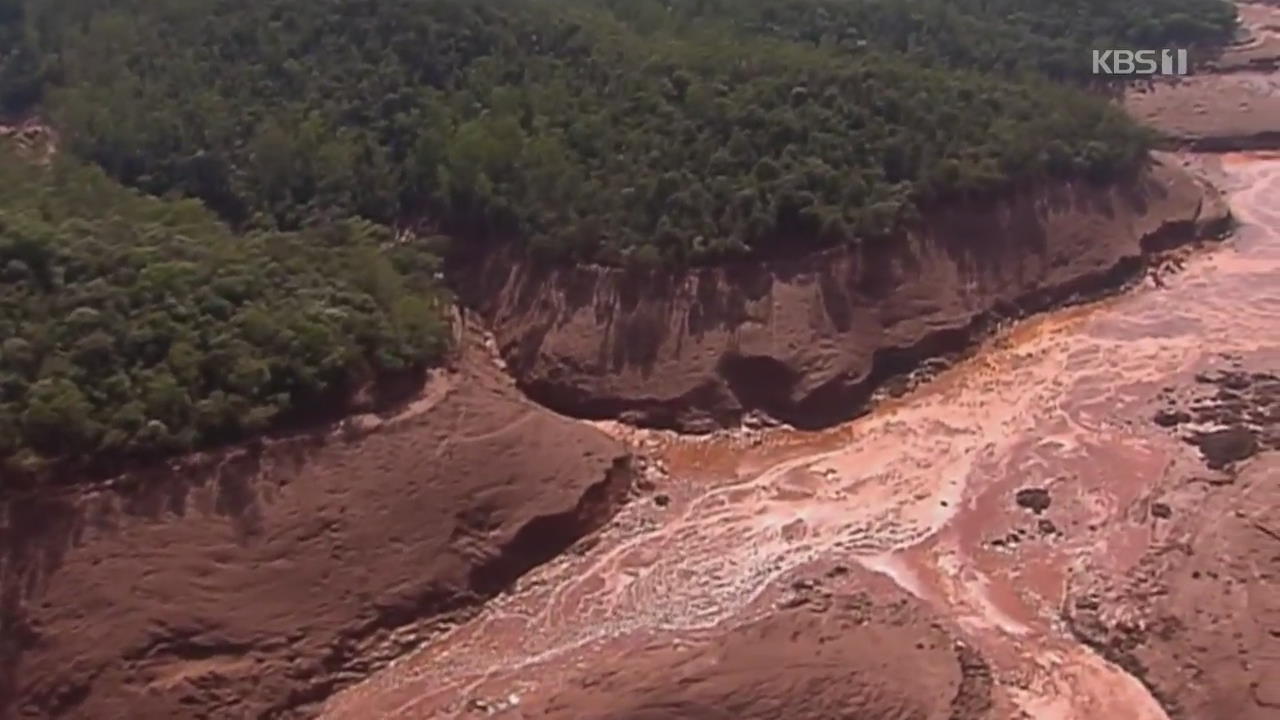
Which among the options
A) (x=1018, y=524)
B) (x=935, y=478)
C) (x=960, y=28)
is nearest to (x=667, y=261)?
(x=935, y=478)

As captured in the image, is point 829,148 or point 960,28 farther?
point 960,28

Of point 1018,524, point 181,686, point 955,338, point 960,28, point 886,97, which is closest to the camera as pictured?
point 181,686

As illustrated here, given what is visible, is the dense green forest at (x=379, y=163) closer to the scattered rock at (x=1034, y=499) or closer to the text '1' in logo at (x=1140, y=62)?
the text '1' in logo at (x=1140, y=62)

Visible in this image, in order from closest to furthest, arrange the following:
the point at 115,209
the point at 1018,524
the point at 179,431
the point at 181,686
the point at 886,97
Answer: the point at 181,686 → the point at 179,431 → the point at 1018,524 → the point at 115,209 → the point at 886,97

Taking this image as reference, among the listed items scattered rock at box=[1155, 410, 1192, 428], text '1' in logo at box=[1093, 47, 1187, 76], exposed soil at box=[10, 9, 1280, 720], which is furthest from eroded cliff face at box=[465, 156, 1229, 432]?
text '1' in logo at box=[1093, 47, 1187, 76]

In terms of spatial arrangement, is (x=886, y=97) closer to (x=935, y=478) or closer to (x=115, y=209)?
(x=935, y=478)

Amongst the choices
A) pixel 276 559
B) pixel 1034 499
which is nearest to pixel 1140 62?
pixel 1034 499

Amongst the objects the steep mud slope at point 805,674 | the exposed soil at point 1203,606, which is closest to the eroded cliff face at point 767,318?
the steep mud slope at point 805,674

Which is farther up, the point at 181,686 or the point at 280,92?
the point at 280,92
